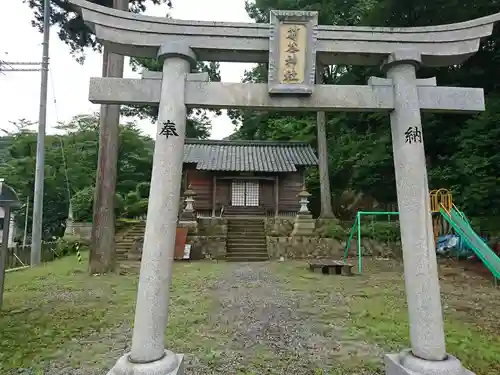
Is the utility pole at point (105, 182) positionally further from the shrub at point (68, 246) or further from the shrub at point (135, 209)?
the shrub at point (135, 209)

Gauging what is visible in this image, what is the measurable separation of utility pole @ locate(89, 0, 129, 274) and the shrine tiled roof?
8879 mm

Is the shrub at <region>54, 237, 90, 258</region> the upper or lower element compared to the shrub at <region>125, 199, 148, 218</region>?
lower

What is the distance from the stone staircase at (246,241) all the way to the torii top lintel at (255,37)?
12.0m

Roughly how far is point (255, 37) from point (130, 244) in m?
14.2

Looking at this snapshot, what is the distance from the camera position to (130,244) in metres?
16.4

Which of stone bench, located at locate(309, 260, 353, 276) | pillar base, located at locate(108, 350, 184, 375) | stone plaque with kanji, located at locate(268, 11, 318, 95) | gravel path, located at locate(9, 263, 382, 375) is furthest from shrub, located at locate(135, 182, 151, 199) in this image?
pillar base, located at locate(108, 350, 184, 375)

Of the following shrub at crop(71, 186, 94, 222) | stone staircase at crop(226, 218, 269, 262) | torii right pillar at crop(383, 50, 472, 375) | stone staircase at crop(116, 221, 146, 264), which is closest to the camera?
torii right pillar at crop(383, 50, 472, 375)

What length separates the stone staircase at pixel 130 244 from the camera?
1530 cm

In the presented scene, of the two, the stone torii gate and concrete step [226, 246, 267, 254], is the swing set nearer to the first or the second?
concrete step [226, 246, 267, 254]

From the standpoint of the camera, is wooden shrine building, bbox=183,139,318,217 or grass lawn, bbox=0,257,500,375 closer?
grass lawn, bbox=0,257,500,375

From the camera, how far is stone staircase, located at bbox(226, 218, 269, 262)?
15445 mm

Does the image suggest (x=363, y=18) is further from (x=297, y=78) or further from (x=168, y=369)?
(x=168, y=369)

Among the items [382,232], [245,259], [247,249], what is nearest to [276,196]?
[247,249]

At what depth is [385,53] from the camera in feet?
13.7
